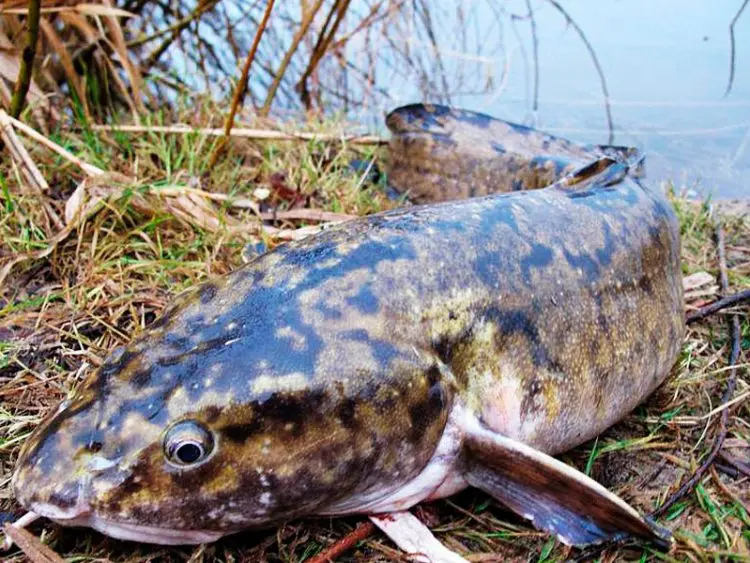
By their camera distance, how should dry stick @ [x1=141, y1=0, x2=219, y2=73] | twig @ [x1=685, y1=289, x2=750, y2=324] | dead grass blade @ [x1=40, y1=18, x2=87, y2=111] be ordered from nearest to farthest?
twig @ [x1=685, y1=289, x2=750, y2=324] < dead grass blade @ [x1=40, y1=18, x2=87, y2=111] < dry stick @ [x1=141, y1=0, x2=219, y2=73]

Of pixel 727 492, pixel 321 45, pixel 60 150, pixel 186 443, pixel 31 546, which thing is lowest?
pixel 727 492

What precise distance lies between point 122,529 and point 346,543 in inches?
21.5

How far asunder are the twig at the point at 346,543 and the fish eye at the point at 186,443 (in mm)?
428

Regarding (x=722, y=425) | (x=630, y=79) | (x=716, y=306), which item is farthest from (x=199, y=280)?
(x=630, y=79)

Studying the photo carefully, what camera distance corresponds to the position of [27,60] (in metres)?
3.29

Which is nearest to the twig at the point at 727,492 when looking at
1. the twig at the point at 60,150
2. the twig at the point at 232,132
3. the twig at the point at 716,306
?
the twig at the point at 716,306

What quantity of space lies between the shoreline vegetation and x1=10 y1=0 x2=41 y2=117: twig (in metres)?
0.05

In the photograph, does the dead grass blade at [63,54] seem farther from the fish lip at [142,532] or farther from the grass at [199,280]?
the fish lip at [142,532]

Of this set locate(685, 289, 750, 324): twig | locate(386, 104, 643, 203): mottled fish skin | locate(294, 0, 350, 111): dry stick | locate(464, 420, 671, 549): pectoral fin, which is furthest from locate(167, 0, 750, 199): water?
locate(464, 420, 671, 549): pectoral fin

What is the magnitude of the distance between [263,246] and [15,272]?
1012 millimetres

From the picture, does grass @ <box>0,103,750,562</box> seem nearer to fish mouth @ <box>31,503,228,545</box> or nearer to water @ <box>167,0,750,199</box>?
fish mouth @ <box>31,503,228,545</box>

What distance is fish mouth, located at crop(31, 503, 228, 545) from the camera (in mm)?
1601

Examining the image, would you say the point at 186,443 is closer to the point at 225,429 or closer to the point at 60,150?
the point at 225,429

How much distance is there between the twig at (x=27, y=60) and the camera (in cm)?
323
